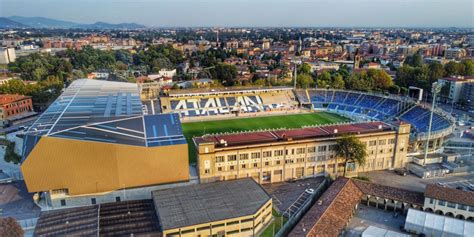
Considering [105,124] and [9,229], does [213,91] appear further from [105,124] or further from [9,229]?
[9,229]

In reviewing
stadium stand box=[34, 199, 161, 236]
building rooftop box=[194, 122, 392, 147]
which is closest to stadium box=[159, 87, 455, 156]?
building rooftop box=[194, 122, 392, 147]

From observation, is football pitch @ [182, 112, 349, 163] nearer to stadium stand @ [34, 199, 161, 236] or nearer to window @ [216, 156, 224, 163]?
window @ [216, 156, 224, 163]

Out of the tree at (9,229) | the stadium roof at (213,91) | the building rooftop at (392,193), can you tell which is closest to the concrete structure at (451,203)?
the building rooftop at (392,193)

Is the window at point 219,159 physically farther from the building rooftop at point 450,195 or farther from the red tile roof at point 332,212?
the building rooftop at point 450,195

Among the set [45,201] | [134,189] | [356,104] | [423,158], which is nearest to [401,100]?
[356,104]

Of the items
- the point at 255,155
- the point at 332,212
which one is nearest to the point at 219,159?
the point at 255,155

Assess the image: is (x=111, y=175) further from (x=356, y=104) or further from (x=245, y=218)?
(x=356, y=104)
